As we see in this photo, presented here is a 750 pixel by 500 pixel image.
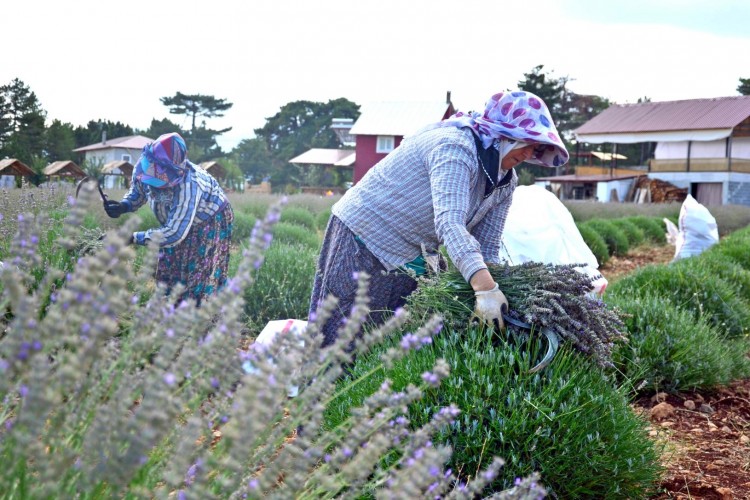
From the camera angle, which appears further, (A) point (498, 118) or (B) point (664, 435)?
(B) point (664, 435)

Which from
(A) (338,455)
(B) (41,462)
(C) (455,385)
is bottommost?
(C) (455,385)

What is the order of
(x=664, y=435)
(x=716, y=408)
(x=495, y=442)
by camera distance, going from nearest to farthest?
(x=495, y=442) < (x=664, y=435) < (x=716, y=408)

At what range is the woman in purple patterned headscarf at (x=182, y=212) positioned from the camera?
4.57 meters

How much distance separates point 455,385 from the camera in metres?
2.63

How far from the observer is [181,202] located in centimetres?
466

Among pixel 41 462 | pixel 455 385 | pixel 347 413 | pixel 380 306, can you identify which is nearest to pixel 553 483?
pixel 455 385

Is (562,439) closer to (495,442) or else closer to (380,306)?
(495,442)

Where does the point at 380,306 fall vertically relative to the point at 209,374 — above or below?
below

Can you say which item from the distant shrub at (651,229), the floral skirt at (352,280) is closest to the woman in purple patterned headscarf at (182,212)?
Answer: the floral skirt at (352,280)

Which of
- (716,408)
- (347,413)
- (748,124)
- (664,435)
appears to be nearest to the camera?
(347,413)

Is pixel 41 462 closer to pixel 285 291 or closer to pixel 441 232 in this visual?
pixel 441 232

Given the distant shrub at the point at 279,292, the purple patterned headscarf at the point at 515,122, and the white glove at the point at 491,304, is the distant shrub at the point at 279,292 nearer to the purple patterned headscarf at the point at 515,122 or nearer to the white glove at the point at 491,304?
the purple patterned headscarf at the point at 515,122

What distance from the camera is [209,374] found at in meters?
1.51

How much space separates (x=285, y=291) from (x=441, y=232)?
3132 mm
